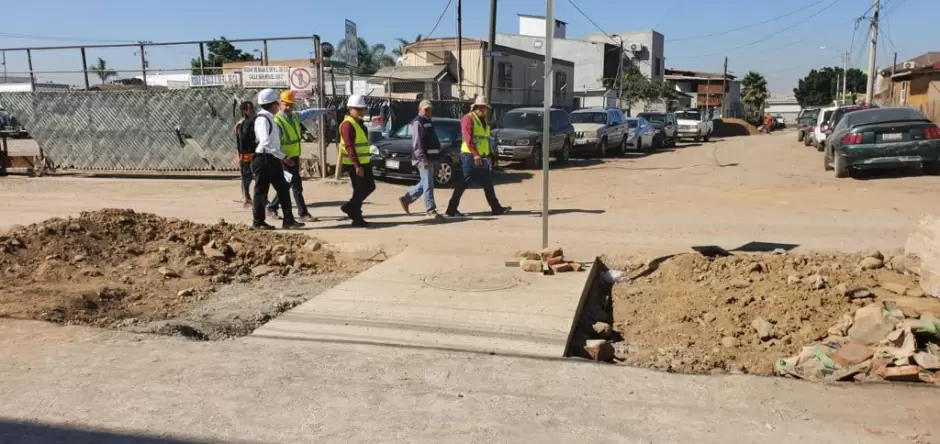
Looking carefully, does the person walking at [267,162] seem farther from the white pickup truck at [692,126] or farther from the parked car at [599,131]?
the white pickup truck at [692,126]

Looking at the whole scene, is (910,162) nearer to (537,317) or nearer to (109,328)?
(537,317)

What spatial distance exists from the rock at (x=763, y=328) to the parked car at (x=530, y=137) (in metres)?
13.5

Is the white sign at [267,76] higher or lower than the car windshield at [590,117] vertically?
higher

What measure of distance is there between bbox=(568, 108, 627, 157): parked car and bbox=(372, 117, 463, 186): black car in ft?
28.6

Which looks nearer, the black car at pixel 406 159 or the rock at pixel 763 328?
the rock at pixel 763 328

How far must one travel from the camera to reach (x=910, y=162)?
46.6 feet

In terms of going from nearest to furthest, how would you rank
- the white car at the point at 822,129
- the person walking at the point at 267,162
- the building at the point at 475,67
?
1. the person walking at the point at 267,162
2. the white car at the point at 822,129
3. the building at the point at 475,67

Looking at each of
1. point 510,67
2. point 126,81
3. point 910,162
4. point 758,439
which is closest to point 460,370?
point 758,439

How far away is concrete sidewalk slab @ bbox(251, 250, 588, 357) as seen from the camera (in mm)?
4941

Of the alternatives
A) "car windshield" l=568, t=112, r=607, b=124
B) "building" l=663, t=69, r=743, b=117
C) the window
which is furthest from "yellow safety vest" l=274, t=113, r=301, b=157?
"building" l=663, t=69, r=743, b=117

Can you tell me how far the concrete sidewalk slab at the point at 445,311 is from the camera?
4.94 metres

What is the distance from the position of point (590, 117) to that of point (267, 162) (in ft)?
A: 57.2

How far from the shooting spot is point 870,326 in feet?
16.3

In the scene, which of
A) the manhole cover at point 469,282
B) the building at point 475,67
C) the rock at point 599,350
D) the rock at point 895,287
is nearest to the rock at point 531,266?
the manhole cover at point 469,282
